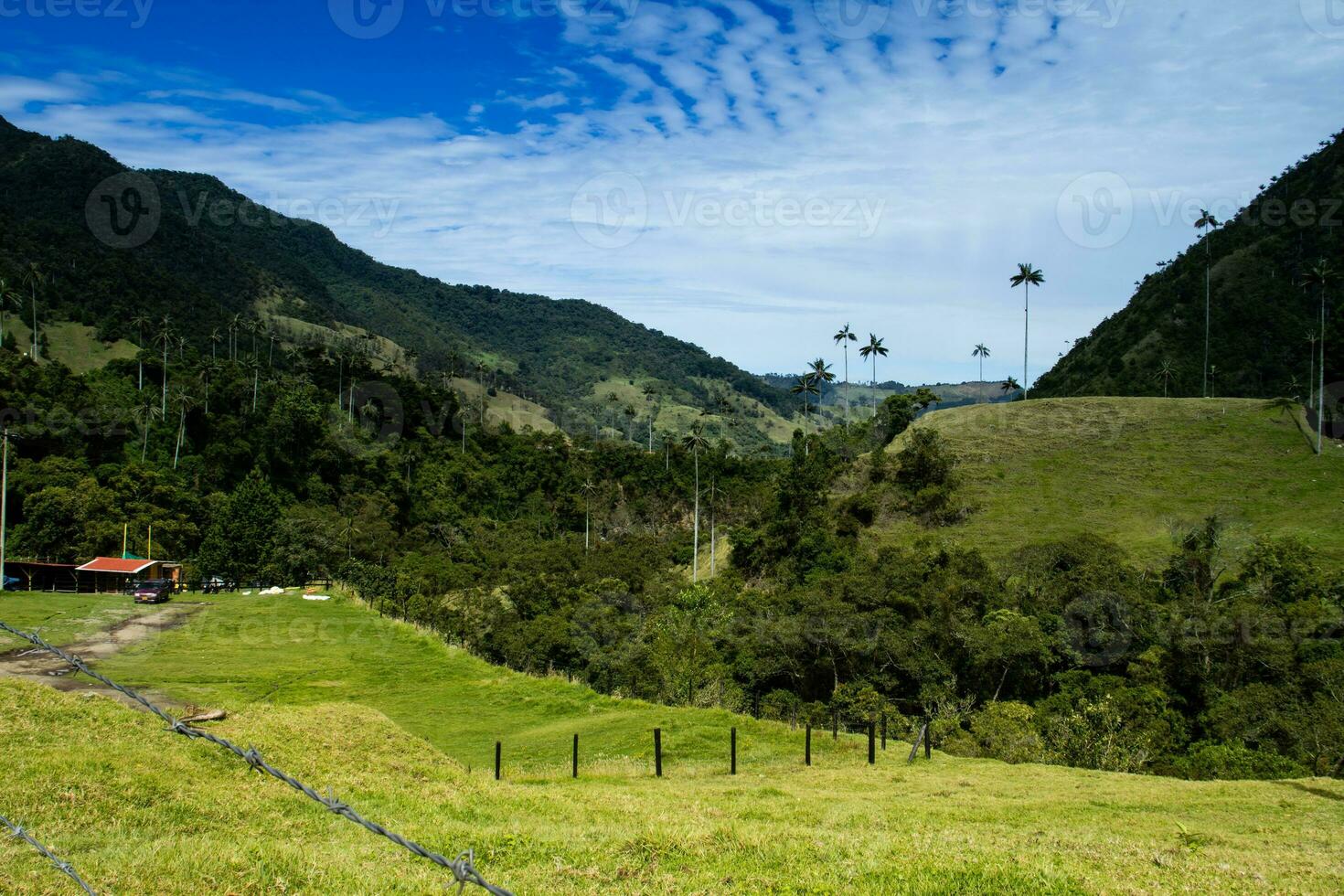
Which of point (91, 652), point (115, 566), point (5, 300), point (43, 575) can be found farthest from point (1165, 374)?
point (5, 300)

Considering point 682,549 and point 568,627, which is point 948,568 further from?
point 682,549

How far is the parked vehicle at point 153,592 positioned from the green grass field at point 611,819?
42148mm

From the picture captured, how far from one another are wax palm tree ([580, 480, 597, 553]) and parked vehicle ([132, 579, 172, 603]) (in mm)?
58346

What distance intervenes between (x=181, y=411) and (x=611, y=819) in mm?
112978

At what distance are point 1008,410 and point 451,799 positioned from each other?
102m

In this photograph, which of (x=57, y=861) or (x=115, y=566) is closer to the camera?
(x=57, y=861)

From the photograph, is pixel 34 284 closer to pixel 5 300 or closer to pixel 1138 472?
pixel 5 300

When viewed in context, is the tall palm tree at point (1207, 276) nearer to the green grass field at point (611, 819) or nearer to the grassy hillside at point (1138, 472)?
the grassy hillside at point (1138, 472)

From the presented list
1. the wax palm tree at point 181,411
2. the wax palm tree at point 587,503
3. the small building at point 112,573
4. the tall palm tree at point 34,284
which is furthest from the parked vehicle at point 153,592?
the tall palm tree at point 34,284

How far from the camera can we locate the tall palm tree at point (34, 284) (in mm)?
126188

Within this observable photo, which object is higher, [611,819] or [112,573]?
[611,819]

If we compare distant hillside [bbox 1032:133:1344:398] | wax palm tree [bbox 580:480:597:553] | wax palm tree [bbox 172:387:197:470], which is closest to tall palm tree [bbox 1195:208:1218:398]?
distant hillside [bbox 1032:133:1344:398]

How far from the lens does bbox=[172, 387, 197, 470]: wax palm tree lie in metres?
102

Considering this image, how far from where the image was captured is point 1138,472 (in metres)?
83.1
